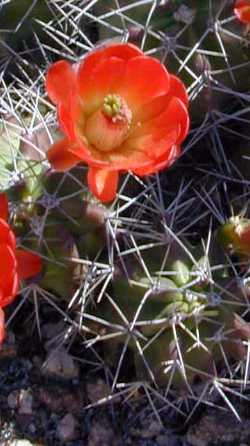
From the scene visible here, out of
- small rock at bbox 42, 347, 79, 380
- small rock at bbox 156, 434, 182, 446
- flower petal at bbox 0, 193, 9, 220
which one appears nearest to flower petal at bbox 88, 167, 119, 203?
flower petal at bbox 0, 193, 9, 220

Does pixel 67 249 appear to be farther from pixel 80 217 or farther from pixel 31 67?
pixel 31 67

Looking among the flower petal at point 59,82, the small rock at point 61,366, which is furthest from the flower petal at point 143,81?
the small rock at point 61,366

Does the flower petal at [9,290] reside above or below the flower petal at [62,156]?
below

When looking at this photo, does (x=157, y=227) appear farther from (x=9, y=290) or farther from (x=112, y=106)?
(x=9, y=290)

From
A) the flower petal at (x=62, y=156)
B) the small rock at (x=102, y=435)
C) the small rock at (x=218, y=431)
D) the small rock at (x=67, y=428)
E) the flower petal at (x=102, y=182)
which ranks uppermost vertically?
the flower petal at (x=62, y=156)

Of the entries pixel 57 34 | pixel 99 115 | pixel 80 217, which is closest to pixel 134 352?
pixel 80 217

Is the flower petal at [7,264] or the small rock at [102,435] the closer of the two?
the flower petal at [7,264]

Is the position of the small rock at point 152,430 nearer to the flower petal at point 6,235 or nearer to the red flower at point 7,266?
the red flower at point 7,266
